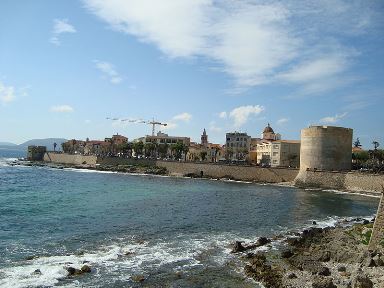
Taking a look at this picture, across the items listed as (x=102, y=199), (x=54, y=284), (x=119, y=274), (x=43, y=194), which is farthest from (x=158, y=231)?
(x=43, y=194)

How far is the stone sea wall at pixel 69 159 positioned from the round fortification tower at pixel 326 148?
48.9 meters

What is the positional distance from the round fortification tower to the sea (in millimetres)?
15749

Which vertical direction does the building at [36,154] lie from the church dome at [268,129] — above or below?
below

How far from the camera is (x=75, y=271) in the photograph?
14.8 meters

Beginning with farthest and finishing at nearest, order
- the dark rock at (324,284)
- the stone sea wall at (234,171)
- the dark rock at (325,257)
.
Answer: the stone sea wall at (234,171) < the dark rock at (325,257) < the dark rock at (324,284)

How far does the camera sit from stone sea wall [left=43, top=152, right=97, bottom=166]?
303 feet

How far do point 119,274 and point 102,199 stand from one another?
22086 millimetres

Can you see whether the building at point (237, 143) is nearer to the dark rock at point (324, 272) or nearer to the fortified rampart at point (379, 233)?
the fortified rampart at point (379, 233)

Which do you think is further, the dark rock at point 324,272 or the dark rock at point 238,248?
the dark rock at point 238,248

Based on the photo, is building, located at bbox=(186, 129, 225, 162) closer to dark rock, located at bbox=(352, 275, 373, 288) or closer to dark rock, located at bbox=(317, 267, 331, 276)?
dark rock, located at bbox=(317, 267, 331, 276)

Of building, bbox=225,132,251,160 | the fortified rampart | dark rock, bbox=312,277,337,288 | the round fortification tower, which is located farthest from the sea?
building, bbox=225,132,251,160

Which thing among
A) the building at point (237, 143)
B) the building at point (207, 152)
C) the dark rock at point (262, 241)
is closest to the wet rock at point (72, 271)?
the dark rock at point (262, 241)

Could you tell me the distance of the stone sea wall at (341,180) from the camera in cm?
5081

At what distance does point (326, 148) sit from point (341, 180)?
5047 mm
